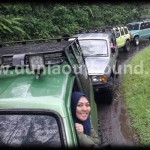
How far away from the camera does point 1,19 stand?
1411 cm

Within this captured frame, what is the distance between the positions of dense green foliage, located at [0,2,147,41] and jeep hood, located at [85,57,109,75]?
4.18 meters

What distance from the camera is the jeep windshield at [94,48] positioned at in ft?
31.6

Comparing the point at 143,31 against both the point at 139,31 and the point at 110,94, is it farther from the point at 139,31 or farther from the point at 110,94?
the point at 110,94

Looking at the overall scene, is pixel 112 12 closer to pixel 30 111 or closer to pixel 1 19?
pixel 1 19

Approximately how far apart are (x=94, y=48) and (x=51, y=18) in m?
11.3

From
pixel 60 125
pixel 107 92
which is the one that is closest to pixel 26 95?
pixel 60 125

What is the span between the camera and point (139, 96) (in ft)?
29.5

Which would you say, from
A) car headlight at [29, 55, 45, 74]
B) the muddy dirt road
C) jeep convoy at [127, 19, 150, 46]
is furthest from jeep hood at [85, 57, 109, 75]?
jeep convoy at [127, 19, 150, 46]

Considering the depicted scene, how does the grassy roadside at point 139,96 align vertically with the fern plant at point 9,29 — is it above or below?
below

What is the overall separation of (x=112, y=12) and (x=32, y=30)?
42.5 ft

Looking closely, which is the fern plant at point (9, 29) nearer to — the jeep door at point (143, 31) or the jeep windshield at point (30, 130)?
the jeep door at point (143, 31)

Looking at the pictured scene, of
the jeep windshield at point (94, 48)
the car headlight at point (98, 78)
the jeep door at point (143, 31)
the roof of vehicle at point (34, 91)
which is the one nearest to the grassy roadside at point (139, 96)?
the car headlight at point (98, 78)

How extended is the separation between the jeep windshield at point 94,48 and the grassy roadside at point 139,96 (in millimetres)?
1325

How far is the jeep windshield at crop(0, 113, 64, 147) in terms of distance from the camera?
2701 millimetres
